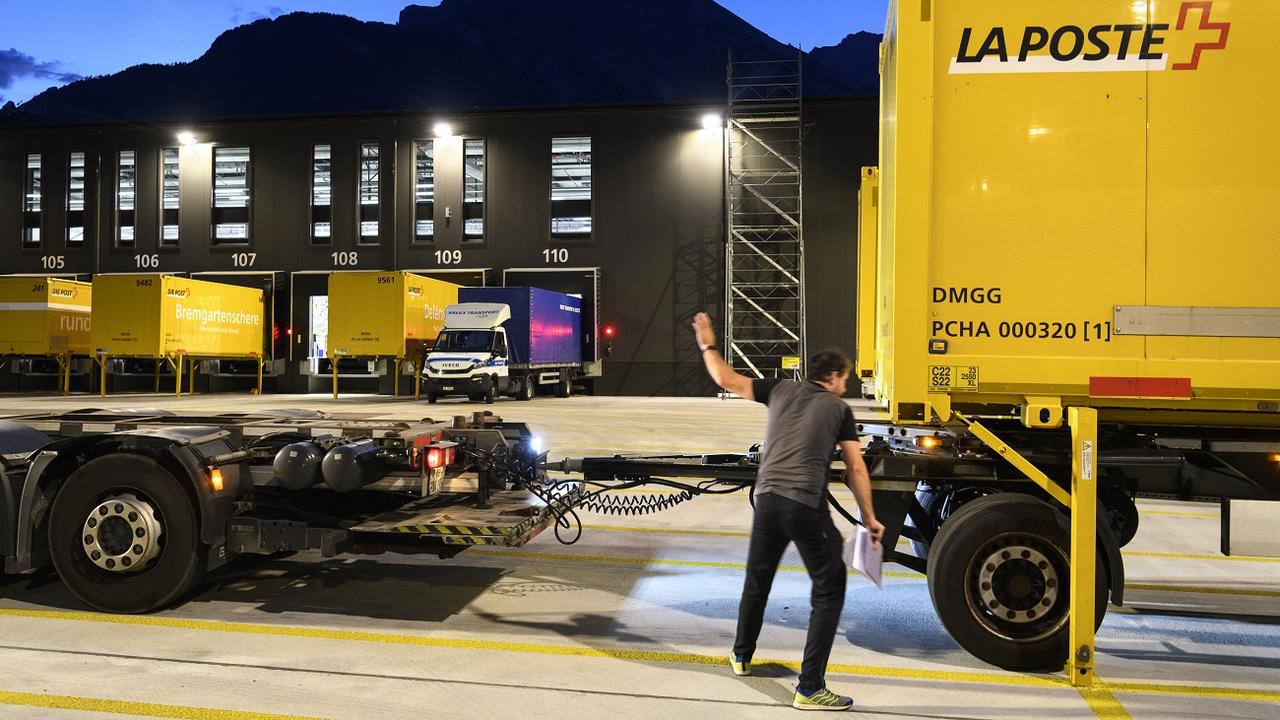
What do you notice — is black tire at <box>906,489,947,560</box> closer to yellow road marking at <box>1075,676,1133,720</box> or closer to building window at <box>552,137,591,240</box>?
yellow road marking at <box>1075,676,1133,720</box>

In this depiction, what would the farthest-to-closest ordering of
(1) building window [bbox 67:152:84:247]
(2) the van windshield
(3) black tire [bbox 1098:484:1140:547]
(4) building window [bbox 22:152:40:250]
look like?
(4) building window [bbox 22:152:40:250]
(1) building window [bbox 67:152:84:247]
(2) the van windshield
(3) black tire [bbox 1098:484:1140:547]

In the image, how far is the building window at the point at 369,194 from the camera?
36219 millimetres

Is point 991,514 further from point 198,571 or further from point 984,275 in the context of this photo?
point 198,571

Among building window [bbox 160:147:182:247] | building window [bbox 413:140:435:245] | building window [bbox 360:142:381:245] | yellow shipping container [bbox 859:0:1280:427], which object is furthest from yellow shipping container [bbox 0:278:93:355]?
yellow shipping container [bbox 859:0:1280:427]

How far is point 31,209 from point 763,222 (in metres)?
32.3

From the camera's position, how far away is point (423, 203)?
1425 inches

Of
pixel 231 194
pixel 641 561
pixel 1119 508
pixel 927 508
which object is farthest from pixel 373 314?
pixel 1119 508

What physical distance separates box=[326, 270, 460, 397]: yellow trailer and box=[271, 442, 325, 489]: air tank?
23.2 metres

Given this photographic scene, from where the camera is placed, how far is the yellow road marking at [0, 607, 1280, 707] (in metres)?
4.48

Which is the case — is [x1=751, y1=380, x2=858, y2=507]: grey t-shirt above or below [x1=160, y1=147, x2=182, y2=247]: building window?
below

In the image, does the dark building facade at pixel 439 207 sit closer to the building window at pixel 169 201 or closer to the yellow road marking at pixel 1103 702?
the building window at pixel 169 201

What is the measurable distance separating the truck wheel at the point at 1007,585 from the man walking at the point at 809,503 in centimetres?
73

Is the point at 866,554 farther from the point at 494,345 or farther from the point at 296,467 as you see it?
the point at 494,345

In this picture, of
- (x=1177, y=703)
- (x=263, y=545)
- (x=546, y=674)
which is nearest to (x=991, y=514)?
(x=1177, y=703)
